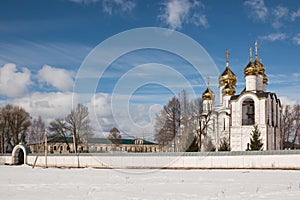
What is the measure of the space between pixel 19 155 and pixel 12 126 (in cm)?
1391

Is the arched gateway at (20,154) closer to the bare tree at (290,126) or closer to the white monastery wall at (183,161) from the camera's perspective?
the white monastery wall at (183,161)

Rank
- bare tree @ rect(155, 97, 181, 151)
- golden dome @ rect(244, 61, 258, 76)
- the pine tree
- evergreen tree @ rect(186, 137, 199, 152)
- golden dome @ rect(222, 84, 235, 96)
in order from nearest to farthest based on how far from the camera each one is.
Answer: evergreen tree @ rect(186, 137, 199, 152) < the pine tree < bare tree @ rect(155, 97, 181, 151) < golden dome @ rect(244, 61, 258, 76) < golden dome @ rect(222, 84, 235, 96)

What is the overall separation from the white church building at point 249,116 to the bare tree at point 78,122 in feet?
39.8

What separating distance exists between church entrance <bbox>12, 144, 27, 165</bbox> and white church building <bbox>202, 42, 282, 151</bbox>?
1831cm

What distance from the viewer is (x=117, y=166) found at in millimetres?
28344

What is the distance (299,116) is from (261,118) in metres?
15.1

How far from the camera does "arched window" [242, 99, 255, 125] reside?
135 feet

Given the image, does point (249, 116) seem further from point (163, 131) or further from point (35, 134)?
point (35, 134)

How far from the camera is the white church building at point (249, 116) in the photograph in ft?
127

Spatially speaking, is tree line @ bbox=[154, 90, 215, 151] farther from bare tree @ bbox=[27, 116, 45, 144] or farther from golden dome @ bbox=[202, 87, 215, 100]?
bare tree @ bbox=[27, 116, 45, 144]

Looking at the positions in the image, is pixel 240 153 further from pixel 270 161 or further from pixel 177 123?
pixel 177 123

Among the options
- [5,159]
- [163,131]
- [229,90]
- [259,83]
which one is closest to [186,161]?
[163,131]

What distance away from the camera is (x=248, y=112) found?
136 feet

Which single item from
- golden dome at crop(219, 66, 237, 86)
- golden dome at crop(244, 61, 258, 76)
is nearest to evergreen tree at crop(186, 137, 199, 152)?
golden dome at crop(244, 61, 258, 76)
